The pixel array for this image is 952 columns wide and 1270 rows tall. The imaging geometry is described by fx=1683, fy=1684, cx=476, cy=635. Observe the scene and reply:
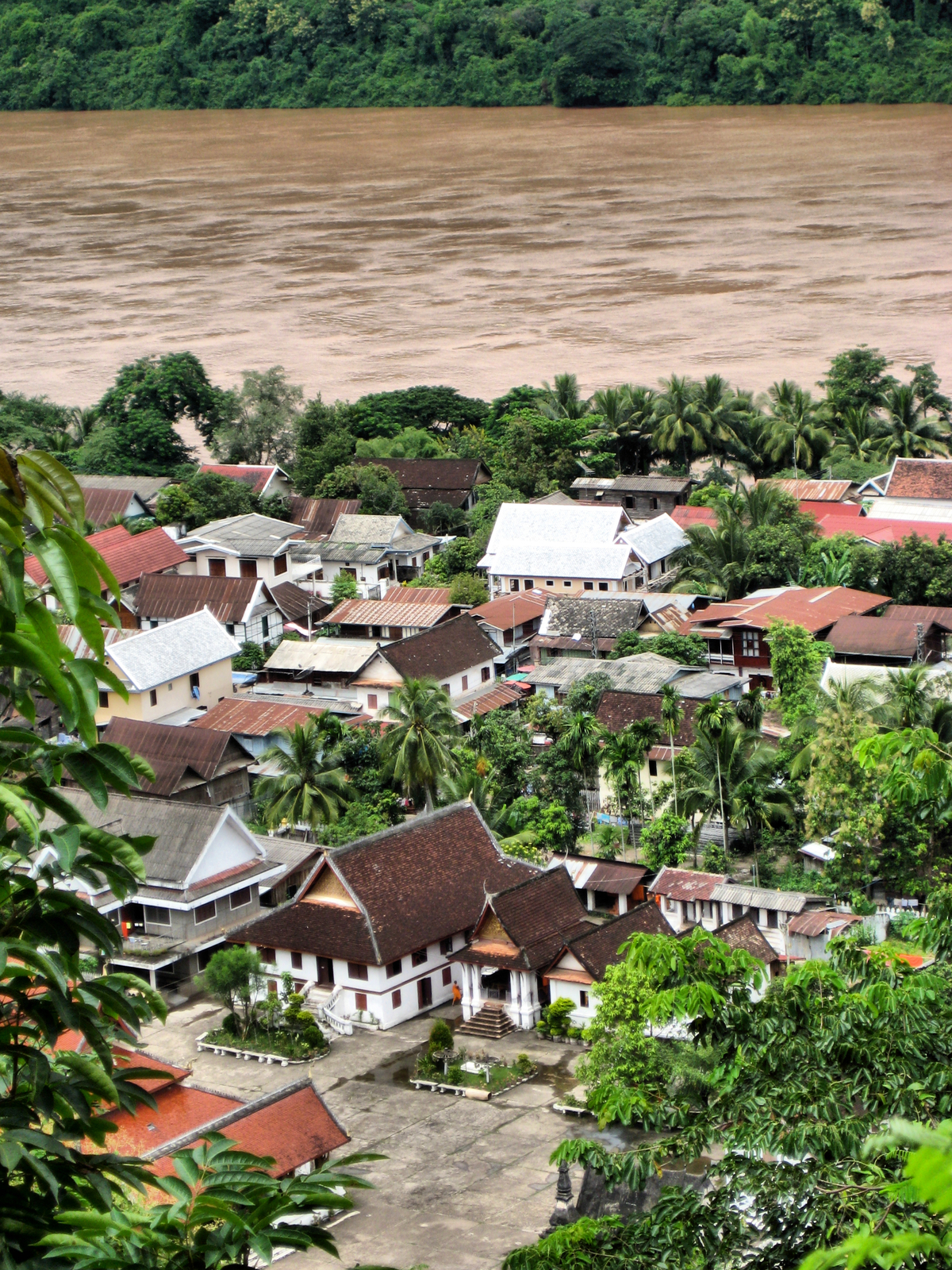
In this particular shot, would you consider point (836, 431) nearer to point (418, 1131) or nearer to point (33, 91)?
point (418, 1131)

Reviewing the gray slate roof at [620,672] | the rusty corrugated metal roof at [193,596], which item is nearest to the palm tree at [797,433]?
the gray slate roof at [620,672]

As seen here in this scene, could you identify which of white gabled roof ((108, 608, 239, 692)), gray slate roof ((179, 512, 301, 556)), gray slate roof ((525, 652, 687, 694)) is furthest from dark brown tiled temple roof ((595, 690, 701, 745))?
gray slate roof ((179, 512, 301, 556))

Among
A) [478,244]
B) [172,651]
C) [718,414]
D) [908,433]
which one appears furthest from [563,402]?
[478,244]

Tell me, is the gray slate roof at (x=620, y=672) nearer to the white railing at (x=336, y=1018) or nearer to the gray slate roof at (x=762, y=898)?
the gray slate roof at (x=762, y=898)

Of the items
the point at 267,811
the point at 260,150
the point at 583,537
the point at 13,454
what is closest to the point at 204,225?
the point at 260,150

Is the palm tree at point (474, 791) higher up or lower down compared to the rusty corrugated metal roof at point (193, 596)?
lower down

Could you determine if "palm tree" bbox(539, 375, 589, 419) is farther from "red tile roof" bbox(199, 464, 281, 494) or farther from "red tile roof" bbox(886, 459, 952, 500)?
"red tile roof" bbox(886, 459, 952, 500)
